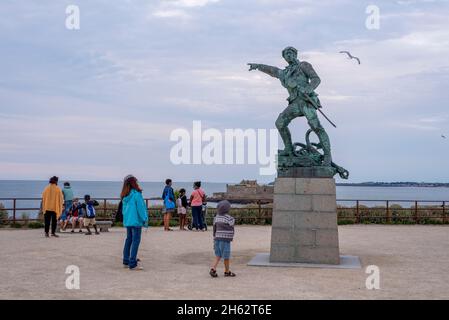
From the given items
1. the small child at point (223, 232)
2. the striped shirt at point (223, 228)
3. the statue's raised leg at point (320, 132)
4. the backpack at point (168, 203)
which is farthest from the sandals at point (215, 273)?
the backpack at point (168, 203)

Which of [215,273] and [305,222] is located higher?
[305,222]

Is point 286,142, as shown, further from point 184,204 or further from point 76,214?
point 184,204

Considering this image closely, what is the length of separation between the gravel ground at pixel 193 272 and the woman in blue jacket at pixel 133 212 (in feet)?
1.60

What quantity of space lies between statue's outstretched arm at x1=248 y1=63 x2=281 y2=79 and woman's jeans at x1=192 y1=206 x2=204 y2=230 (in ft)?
30.3

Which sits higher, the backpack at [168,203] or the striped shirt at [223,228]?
the backpack at [168,203]

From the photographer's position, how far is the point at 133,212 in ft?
37.7

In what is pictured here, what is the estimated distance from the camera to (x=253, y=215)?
2758 centimetres

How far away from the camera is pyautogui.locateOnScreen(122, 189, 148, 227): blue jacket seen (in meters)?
11.5

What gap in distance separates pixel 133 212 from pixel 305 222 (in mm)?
3779

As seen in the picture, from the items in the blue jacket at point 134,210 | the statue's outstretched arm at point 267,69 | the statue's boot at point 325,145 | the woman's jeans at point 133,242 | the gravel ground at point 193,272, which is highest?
the statue's outstretched arm at point 267,69

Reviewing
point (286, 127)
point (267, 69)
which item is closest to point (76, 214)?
point (286, 127)

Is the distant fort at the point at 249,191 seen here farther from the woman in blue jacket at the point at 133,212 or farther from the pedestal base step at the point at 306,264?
the woman in blue jacket at the point at 133,212

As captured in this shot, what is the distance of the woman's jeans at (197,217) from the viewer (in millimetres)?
22375
